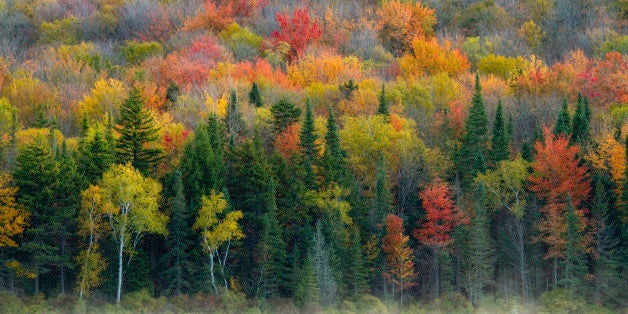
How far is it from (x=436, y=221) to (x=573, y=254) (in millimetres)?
11606

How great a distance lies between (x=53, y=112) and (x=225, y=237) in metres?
33.9

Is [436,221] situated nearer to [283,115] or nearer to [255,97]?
[283,115]

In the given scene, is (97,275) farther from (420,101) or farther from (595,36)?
(595,36)

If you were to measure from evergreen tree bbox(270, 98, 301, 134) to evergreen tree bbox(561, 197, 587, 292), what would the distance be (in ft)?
86.4

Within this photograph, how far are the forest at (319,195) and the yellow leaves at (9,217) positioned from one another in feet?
0.61

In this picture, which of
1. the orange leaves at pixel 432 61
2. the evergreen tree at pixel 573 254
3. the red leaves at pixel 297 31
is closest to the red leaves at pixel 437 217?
the evergreen tree at pixel 573 254

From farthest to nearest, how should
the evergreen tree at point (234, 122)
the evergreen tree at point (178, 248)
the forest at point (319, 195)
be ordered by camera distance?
the evergreen tree at point (234, 122), the evergreen tree at point (178, 248), the forest at point (319, 195)

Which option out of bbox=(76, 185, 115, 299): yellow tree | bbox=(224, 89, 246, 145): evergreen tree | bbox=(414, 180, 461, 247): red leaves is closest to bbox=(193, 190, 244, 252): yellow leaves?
bbox=(76, 185, 115, 299): yellow tree

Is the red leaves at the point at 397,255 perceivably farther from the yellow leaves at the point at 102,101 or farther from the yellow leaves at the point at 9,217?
the yellow leaves at the point at 102,101

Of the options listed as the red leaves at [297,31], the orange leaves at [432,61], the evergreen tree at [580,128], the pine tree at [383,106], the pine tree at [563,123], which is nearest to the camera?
the evergreen tree at [580,128]

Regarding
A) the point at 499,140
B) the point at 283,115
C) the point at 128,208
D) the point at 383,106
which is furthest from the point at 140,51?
the point at 128,208

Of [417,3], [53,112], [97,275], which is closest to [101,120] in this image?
[53,112]

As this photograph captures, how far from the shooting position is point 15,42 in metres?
147

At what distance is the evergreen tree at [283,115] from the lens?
95.9 m
